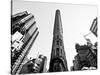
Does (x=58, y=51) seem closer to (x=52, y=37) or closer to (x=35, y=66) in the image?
(x=52, y=37)

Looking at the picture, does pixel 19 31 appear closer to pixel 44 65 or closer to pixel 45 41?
pixel 45 41

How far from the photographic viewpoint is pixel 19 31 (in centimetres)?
213

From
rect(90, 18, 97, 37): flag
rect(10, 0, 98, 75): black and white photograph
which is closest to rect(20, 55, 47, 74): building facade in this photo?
rect(10, 0, 98, 75): black and white photograph

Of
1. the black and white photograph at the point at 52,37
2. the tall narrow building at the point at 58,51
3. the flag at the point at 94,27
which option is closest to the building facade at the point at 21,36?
the black and white photograph at the point at 52,37

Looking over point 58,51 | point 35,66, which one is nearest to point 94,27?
point 58,51

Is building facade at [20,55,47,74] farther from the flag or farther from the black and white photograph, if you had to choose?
the flag

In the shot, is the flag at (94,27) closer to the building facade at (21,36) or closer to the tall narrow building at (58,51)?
the tall narrow building at (58,51)

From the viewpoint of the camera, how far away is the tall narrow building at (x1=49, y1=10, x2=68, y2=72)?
2299 millimetres

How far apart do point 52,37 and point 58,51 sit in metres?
0.18

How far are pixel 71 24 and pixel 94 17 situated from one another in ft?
1.05

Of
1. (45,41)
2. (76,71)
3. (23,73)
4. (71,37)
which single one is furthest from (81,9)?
(23,73)

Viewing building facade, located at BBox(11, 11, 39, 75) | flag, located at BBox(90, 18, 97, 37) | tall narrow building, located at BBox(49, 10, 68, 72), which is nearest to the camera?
building facade, located at BBox(11, 11, 39, 75)

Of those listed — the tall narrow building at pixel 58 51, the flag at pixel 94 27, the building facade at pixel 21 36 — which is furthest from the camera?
the flag at pixel 94 27

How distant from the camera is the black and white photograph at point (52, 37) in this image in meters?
2.13
